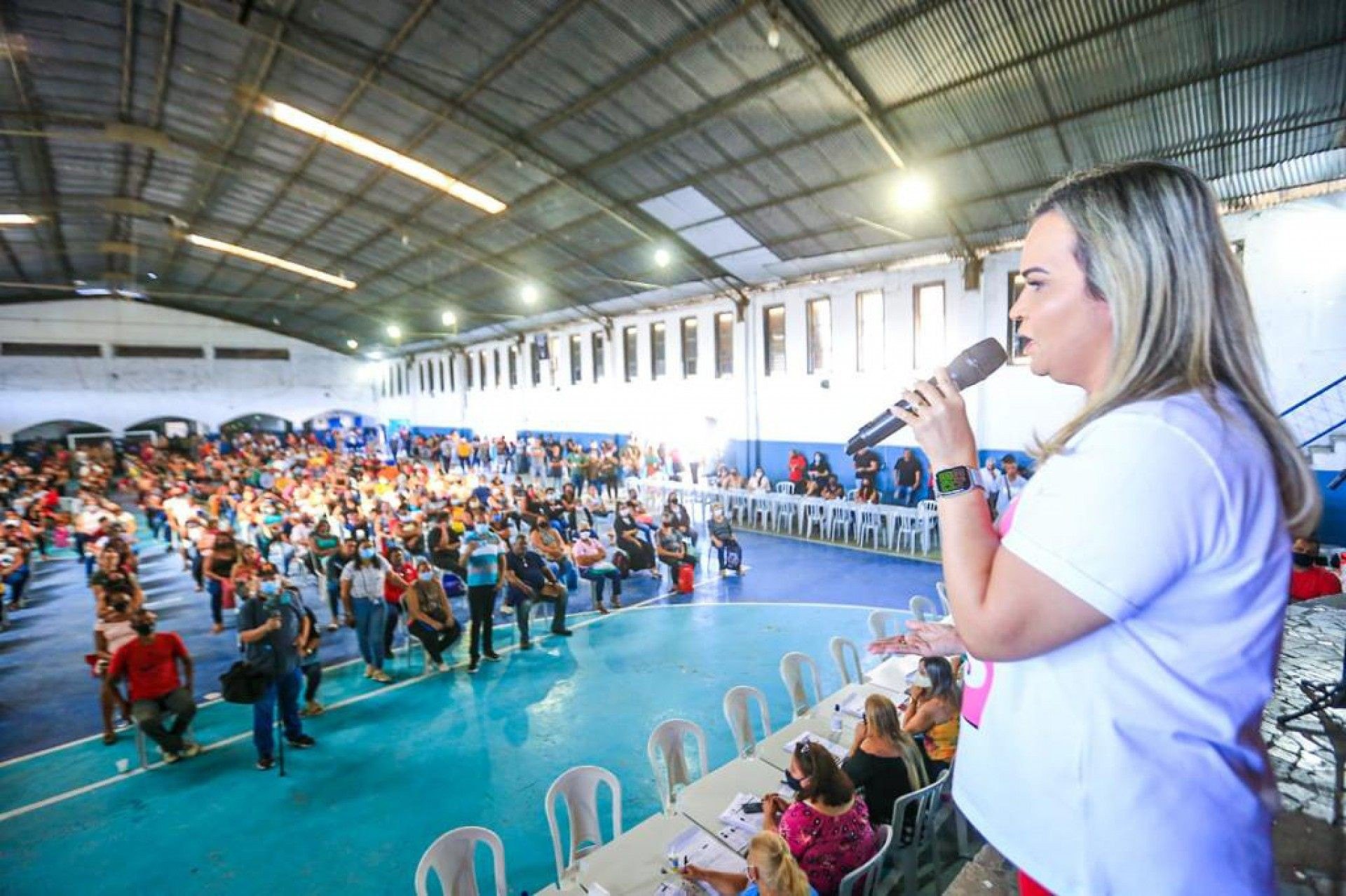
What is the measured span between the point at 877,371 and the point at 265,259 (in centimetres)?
2166

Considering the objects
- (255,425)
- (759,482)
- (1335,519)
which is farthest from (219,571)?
(255,425)

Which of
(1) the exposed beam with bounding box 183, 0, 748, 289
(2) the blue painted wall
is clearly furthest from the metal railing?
(1) the exposed beam with bounding box 183, 0, 748, 289

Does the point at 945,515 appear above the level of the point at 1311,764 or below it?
above

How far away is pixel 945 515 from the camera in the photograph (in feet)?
2.86

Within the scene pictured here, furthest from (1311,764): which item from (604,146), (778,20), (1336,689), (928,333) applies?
(604,146)

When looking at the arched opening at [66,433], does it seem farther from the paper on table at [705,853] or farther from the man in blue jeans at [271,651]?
the paper on table at [705,853]

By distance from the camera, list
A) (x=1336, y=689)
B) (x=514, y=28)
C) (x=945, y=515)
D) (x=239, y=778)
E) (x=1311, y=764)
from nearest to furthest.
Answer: (x=945, y=515), (x=1311, y=764), (x=1336, y=689), (x=239, y=778), (x=514, y=28)

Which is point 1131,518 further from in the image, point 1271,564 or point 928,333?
point 928,333

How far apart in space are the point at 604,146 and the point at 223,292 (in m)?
25.8

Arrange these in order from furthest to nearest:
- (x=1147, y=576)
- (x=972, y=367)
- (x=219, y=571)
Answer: (x=219, y=571), (x=972, y=367), (x=1147, y=576)

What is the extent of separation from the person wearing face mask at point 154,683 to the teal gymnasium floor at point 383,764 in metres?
0.30

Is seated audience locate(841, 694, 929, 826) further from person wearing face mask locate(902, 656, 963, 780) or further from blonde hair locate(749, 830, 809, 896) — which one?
blonde hair locate(749, 830, 809, 896)

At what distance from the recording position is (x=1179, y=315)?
79 cm

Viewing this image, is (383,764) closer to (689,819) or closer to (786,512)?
(689,819)
